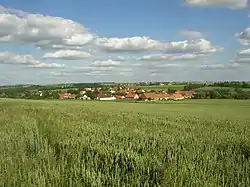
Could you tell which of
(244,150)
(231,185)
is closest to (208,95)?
(244,150)

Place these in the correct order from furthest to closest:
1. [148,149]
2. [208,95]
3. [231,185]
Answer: [208,95]
[148,149]
[231,185]

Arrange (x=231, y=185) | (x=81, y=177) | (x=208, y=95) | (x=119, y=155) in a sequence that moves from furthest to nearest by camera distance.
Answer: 1. (x=208, y=95)
2. (x=119, y=155)
3. (x=81, y=177)
4. (x=231, y=185)

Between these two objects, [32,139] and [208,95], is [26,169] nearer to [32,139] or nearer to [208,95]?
[32,139]

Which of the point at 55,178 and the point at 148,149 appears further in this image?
the point at 148,149

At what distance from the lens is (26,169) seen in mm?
7082

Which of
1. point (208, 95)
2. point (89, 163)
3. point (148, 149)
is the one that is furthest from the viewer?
point (208, 95)

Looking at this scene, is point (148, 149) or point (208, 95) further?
point (208, 95)

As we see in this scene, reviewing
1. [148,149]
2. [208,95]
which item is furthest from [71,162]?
[208,95]

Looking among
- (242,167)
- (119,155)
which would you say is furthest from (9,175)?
(242,167)

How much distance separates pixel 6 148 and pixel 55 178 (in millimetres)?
4101

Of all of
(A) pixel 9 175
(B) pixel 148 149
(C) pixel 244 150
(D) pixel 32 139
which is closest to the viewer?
(A) pixel 9 175

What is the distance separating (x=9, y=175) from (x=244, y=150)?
6107 millimetres

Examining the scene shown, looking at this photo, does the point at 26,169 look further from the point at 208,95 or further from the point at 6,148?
the point at 208,95

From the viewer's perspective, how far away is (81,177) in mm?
6188
